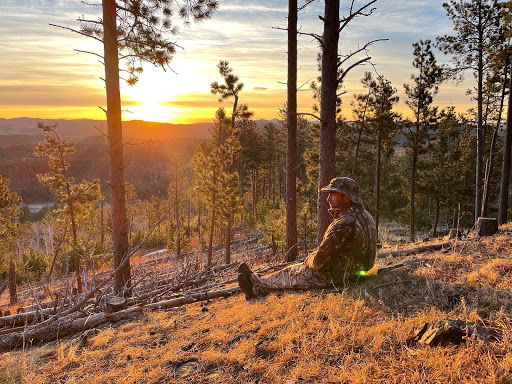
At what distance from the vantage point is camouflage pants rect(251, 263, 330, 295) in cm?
539

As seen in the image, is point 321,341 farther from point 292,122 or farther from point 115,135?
point 292,122

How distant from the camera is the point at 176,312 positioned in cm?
627

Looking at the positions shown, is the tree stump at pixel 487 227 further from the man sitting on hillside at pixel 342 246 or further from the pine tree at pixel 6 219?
the pine tree at pixel 6 219

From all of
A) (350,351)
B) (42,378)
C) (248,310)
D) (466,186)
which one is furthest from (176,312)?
(466,186)

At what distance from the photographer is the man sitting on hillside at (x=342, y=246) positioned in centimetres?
491

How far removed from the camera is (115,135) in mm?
8422

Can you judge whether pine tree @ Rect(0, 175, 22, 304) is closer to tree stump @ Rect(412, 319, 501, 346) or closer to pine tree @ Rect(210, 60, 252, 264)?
pine tree @ Rect(210, 60, 252, 264)

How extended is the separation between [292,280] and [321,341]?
Answer: 1.91m

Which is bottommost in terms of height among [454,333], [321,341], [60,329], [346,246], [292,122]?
[60,329]

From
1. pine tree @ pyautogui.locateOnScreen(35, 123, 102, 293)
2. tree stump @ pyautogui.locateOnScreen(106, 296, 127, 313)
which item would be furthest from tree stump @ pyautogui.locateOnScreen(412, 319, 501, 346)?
pine tree @ pyautogui.locateOnScreen(35, 123, 102, 293)

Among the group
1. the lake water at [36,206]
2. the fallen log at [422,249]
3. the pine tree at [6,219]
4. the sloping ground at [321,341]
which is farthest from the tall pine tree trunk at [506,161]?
the lake water at [36,206]

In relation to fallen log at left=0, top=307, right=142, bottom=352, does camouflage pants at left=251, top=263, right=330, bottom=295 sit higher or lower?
higher

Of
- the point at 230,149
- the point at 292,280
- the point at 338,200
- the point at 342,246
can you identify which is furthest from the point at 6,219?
the point at 342,246

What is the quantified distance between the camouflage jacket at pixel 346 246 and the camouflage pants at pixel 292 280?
174 mm
